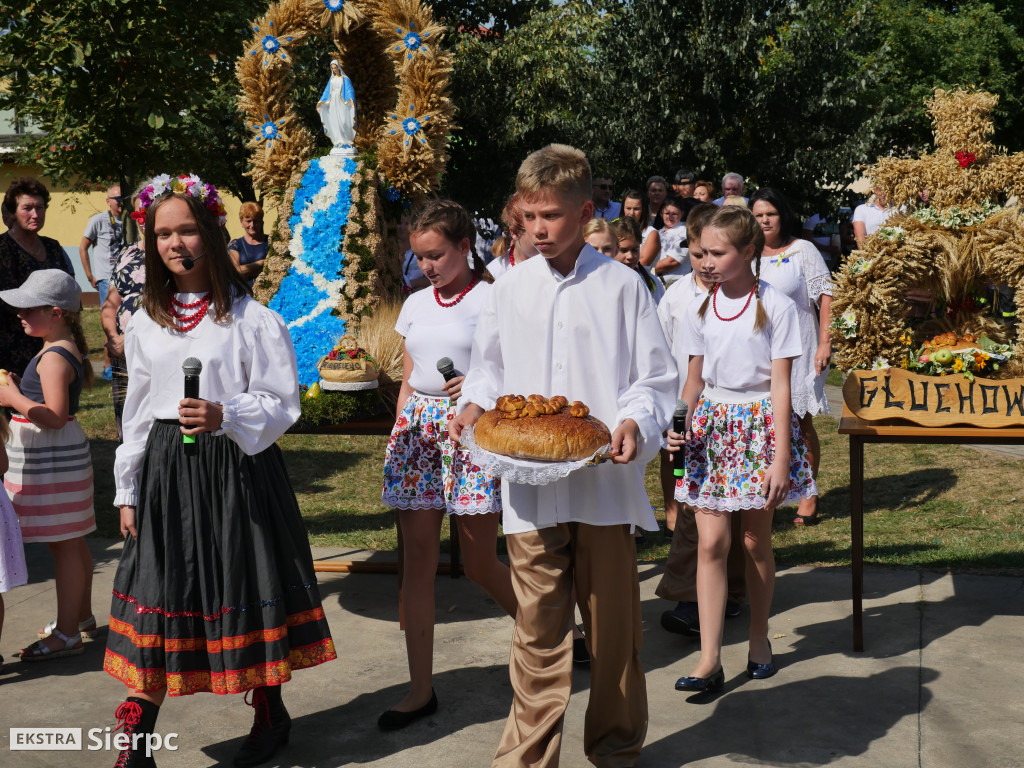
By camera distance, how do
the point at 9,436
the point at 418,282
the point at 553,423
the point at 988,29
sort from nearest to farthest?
the point at 553,423
the point at 9,436
the point at 418,282
the point at 988,29

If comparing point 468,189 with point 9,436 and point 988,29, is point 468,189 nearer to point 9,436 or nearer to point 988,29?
point 988,29

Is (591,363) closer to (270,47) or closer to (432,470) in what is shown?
(432,470)

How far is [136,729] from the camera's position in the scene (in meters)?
3.56

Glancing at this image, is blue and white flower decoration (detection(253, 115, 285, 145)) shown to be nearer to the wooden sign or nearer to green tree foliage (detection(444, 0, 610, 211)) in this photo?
the wooden sign

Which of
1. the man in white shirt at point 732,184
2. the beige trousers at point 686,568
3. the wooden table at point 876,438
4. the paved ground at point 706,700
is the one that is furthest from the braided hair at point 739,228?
the man in white shirt at point 732,184

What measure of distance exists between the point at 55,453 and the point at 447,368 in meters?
2.06

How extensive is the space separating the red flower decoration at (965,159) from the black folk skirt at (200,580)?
352 cm

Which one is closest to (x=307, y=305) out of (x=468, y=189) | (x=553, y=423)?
(x=553, y=423)

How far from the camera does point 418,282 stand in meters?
7.92

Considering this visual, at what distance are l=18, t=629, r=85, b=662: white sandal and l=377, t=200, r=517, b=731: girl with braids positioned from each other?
1.62 meters

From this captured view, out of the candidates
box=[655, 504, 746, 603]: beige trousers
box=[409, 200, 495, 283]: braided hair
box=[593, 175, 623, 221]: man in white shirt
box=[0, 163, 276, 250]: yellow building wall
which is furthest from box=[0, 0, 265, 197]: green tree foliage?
box=[0, 163, 276, 250]: yellow building wall

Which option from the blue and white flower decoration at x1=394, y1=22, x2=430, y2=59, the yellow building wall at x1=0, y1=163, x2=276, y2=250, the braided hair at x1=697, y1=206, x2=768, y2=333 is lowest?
the braided hair at x1=697, y1=206, x2=768, y2=333

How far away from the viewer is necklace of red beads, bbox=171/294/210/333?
12.1 feet

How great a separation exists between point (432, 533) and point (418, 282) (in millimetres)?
3960
